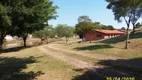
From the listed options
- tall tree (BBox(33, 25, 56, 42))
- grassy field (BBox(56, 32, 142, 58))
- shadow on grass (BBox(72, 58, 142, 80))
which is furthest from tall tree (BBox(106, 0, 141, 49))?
tall tree (BBox(33, 25, 56, 42))

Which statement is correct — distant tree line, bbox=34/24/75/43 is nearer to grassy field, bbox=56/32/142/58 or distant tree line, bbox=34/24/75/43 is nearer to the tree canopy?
grassy field, bbox=56/32/142/58

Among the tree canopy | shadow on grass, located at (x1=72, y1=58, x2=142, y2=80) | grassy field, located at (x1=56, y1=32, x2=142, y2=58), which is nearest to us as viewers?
the tree canopy

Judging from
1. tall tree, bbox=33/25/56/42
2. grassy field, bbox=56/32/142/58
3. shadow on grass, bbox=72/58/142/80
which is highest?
tall tree, bbox=33/25/56/42

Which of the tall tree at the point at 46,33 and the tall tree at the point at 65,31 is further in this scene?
the tall tree at the point at 65,31

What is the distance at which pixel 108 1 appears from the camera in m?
32.1

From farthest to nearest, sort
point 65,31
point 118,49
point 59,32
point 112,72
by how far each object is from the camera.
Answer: point 59,32
point 65,31
point 118,49
point 112,72

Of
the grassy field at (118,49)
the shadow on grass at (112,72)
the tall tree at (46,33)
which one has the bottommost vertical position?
the shadow on grass at (112,72)

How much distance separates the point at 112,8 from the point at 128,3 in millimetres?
2956

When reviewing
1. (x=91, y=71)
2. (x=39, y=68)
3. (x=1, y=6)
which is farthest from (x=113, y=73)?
(x=1, y=6)

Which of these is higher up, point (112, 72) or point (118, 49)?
point (118, 49)

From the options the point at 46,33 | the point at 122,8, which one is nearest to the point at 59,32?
the point at 46,33

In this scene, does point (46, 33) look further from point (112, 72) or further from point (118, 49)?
point (112, 72)

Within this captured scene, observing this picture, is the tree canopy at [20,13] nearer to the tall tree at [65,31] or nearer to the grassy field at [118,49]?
the grassy field at [118,49]

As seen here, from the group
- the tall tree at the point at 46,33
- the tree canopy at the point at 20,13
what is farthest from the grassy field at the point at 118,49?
the tall tree at the point at 46,33
